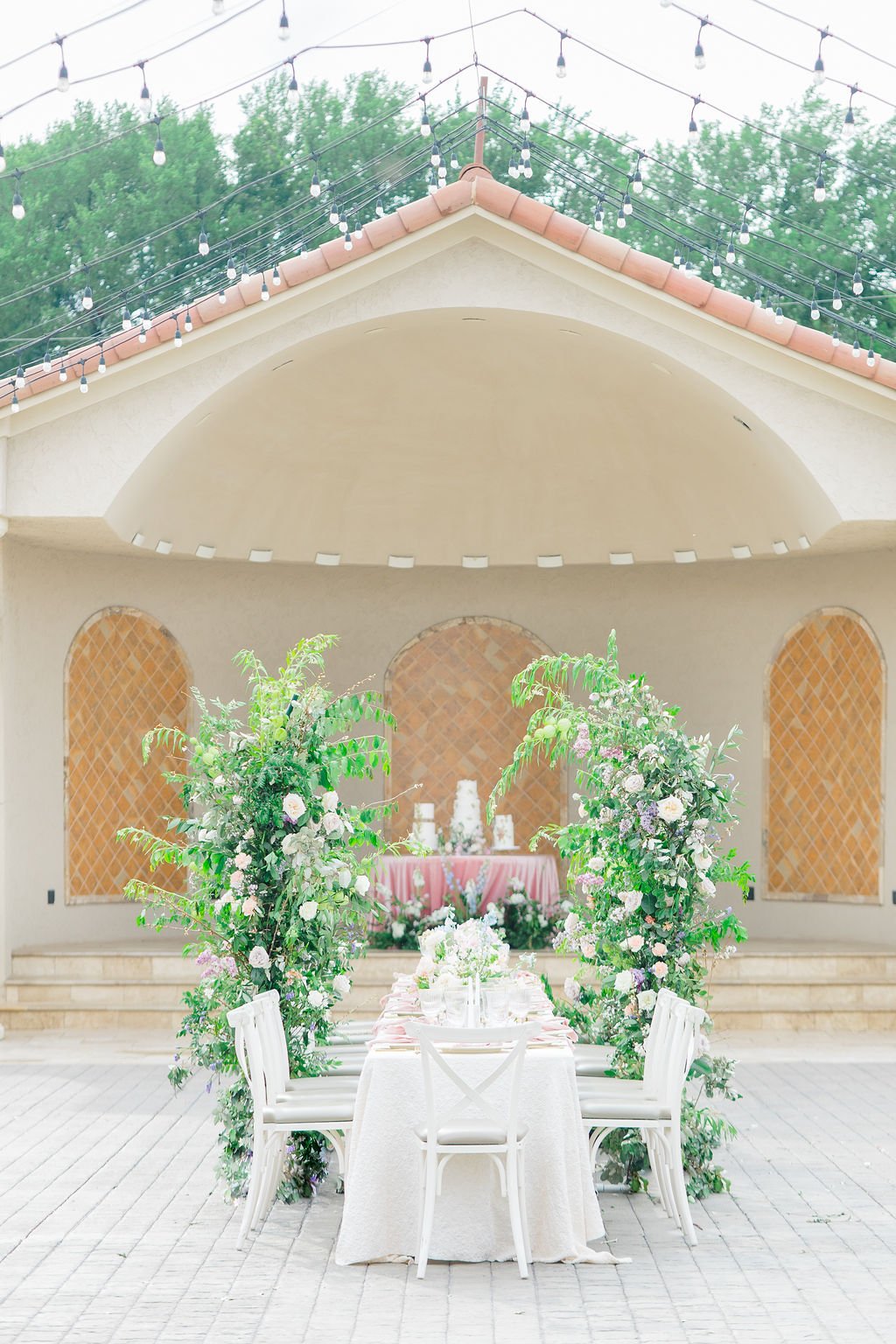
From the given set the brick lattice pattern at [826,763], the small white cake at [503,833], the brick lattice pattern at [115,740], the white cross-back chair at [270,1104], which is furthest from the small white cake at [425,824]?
the white cross-back chair at [270,1104]

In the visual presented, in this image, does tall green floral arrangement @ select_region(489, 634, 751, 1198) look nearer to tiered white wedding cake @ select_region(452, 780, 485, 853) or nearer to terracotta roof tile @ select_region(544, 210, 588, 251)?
terracotta roof tile @ select_region(544, 210, 588, 251)

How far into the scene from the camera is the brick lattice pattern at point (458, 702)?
13.5 metres

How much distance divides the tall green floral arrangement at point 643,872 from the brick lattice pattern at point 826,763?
5748 millimetres

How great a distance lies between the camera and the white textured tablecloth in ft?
17.5

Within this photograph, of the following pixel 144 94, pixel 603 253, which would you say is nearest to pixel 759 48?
pixel 144 94

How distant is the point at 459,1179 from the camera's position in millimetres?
5375

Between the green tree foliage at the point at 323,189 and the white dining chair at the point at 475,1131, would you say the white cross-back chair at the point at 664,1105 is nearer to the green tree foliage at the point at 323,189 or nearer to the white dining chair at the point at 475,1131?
the white dining chair at the point at 475,1131

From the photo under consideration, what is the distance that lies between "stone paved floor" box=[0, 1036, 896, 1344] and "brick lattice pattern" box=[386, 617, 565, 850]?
19.6 ft

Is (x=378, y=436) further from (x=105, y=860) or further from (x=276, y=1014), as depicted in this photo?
(x=276, y=1014)

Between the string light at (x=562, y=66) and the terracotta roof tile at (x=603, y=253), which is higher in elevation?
the terracotta roof tile at (x=603, y=253)

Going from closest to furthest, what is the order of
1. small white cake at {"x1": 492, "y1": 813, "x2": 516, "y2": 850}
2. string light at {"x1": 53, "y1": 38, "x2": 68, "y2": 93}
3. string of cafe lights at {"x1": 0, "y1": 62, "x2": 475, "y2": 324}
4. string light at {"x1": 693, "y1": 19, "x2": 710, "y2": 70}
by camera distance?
string light at {"x1": 53, "y1": 38, "x2": 68, "y2": 93} < string light at {"x1": 693, "y1": 19, "x2": 710, "y2": 70} < string of cafe lights at {"x1": 0, "y1": 62, "x2": 475, "y2": 324} < small white cake at {"x1": 492, "y1": 813, "x2": 516, "y2": 850}

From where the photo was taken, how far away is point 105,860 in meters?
12.5

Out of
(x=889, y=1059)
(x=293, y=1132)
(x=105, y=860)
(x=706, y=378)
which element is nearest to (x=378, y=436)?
(x=706, y=378)

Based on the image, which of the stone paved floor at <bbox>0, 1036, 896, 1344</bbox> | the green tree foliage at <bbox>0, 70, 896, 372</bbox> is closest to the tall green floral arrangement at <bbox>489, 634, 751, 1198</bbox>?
the stone paved floor at <bbox>0, 1036, 896, 1344</bbox>
